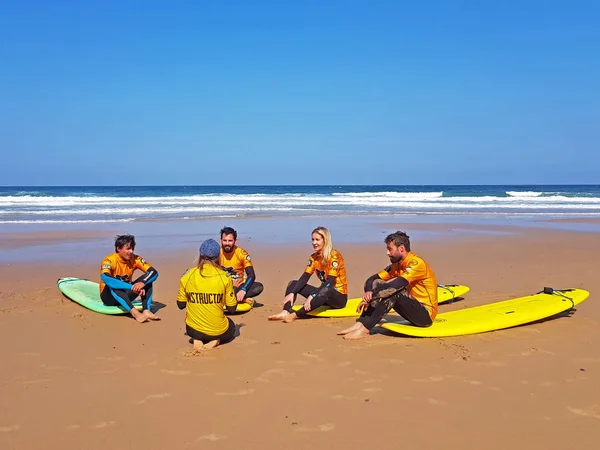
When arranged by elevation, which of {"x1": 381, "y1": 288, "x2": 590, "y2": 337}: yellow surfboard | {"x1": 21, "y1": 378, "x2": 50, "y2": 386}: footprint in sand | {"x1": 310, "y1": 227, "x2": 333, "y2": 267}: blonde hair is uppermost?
{"x1": 310, "y1": 227, "x2": 333, "y2": 267}: blonde hair

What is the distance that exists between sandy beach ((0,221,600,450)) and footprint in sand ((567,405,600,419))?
0.02m

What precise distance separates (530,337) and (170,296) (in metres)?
5.05

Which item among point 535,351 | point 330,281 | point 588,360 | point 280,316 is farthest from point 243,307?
point 588,360

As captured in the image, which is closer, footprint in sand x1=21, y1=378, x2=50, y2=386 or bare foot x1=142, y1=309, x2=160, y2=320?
footprint in sand x1=21, y1=378, x2=50, y2=386

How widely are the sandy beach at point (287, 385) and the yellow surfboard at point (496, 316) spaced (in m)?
0.11

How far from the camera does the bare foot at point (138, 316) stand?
6135 mm

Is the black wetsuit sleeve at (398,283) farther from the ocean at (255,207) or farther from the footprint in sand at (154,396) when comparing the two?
the ocean at (255,207)

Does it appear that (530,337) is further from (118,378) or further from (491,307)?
(118,378)

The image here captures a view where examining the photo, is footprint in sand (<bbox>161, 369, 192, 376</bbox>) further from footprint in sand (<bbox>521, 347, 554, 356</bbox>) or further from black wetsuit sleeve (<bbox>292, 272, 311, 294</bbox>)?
footprint in sand (<bbox>521, 347, 554, 356</bbox>)

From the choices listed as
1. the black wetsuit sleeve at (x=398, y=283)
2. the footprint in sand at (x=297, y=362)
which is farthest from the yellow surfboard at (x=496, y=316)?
the footprint in sand at (x=297, y=362)

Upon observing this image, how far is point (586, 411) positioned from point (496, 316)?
2202 mm

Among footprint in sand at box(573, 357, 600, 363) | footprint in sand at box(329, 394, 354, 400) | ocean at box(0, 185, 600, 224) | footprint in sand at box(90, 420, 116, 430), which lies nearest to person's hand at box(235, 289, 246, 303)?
footprint in sand at box(329, 394, 354, 400)

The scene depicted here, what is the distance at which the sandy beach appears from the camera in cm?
330

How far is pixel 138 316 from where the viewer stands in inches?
242
